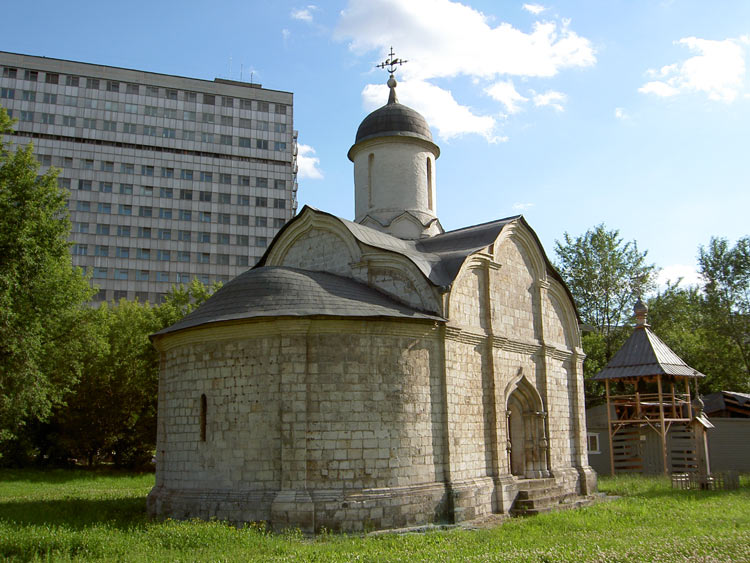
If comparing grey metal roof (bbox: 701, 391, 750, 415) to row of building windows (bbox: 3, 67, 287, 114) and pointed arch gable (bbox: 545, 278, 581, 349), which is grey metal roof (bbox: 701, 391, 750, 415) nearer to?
pointed arch gable (bbox: 545, 278, 581, 349)

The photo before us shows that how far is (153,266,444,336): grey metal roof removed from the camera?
36.6ft

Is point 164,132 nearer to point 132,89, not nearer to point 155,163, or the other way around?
point 155,163

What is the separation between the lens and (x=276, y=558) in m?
8.11

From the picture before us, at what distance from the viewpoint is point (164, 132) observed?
46.2 metres

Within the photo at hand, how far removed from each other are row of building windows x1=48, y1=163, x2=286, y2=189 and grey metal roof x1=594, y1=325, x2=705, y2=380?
1271 inches

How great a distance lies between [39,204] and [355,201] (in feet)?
24.9

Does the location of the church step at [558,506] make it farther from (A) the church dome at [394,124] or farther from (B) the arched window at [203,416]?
(A) the church dome at [394,124]

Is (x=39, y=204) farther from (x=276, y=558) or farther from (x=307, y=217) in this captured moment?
(x=276, y=558)

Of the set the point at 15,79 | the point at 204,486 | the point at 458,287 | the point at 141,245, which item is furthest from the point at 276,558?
the point at 15,79

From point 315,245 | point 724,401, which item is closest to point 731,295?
point 724,401

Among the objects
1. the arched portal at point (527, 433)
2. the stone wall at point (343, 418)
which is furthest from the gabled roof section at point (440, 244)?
the arched portal at point (527, 433)

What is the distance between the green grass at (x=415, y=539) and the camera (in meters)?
8.33

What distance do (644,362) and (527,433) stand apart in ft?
25.1

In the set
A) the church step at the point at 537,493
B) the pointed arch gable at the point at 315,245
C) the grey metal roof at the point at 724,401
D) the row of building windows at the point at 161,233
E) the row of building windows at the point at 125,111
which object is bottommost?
the church step at the point at 537,493
